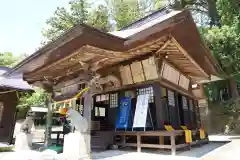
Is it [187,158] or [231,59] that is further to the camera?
[231,59]

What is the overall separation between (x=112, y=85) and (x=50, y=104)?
9.45 feet

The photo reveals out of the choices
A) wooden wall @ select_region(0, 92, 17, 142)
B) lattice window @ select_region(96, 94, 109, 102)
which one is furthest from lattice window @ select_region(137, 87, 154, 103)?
wooden wall @ select_region(0, 92, 17, 142)

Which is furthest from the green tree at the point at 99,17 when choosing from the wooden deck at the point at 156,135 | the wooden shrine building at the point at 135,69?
the wooden deck at the point at 156,135

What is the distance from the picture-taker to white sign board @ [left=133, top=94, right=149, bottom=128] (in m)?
6.75

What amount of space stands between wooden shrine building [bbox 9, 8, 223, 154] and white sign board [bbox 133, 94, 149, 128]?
0.07m

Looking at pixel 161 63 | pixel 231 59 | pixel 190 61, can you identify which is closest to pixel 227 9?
pixel 231 59

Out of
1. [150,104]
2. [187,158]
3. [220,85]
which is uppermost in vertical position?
[220,85]

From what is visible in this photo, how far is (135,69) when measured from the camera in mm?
7461

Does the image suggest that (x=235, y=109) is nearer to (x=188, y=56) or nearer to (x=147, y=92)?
(x=188, y=56)

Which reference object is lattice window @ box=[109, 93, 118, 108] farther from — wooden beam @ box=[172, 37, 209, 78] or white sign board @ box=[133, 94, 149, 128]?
wooden beam @ box=[172, 37, 209, 78]

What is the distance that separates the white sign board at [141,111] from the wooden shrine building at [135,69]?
0.07m

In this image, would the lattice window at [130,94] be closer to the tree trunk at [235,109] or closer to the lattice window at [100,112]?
the lattice window at [100,112]

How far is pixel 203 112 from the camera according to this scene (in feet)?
66.7

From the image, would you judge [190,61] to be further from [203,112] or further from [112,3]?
[112,3]
